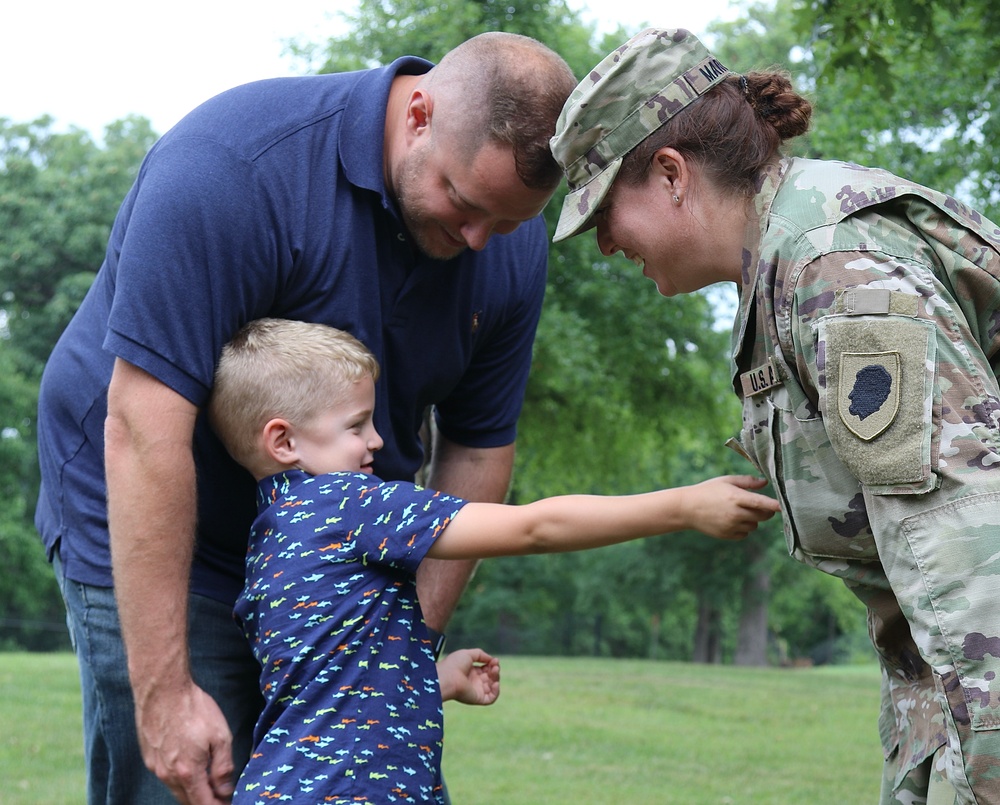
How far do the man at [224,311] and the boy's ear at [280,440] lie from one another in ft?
0.55

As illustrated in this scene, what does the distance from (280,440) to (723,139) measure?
1182mm

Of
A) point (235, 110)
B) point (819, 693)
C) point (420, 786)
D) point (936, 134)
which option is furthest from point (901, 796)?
point (936, 134)

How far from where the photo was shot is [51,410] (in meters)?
3.10

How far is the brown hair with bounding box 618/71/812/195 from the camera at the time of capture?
229 cm

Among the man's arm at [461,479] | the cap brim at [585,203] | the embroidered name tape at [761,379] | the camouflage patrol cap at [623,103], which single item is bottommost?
the man's arm at [461,479]

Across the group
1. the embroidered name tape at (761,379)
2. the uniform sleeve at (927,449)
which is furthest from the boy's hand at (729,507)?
the uniform sleeve at (927,449)

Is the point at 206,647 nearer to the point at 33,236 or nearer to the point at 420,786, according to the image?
the point at 420,786

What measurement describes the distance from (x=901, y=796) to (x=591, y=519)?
2.66ft

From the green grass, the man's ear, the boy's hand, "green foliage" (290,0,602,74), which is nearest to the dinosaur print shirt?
the boy's hand

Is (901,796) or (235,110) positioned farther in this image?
(235,110)

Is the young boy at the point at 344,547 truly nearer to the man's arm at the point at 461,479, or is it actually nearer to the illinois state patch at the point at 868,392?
the illinois state patch at the point at 868,392

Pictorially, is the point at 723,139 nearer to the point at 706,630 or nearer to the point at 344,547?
the point at 344,547

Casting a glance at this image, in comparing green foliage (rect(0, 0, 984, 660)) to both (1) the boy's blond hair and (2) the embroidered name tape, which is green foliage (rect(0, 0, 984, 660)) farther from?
(1) the boy's blond hair

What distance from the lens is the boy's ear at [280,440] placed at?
2.69 meters
